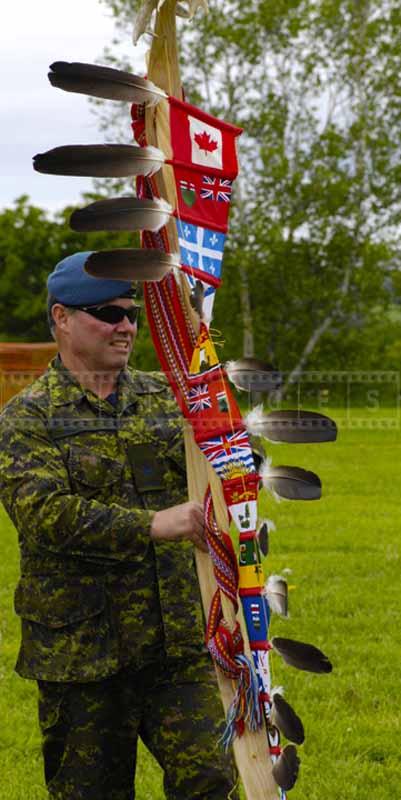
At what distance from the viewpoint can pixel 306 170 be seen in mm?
30359

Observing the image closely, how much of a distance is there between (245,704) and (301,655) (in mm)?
184

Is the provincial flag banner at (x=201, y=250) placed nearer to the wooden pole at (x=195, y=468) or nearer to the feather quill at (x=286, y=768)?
the wooden pole at (x=195, y=468)

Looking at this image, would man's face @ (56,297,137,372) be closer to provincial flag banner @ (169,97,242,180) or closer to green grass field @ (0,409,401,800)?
provincial flag banner @ (169,97,242,180)

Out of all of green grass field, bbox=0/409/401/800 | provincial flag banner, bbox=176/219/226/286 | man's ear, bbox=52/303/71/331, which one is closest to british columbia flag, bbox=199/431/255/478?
provincial flag banner, bbox=176/219/226/286

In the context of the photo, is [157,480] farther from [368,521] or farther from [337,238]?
[337,238]

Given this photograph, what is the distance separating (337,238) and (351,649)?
24471 millimetres

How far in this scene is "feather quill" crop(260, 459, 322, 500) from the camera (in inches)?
102

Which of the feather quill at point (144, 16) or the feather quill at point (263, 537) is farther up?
the feather quill at point (144, 16)

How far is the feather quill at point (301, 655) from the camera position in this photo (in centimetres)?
268

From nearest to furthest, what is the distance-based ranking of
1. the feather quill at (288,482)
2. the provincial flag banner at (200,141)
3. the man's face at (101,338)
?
the provincial flag banner at (200,141)
the feather quill at (288,482)
the man's face at (101,338)

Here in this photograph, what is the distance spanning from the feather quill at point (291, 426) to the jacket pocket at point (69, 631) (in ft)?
3.61

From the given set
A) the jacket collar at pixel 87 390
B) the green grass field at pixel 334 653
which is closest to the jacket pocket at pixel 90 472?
the jacket collar at pixel 87 390

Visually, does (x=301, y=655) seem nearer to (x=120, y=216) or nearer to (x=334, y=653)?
(x=120, y=216)

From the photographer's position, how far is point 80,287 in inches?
137
